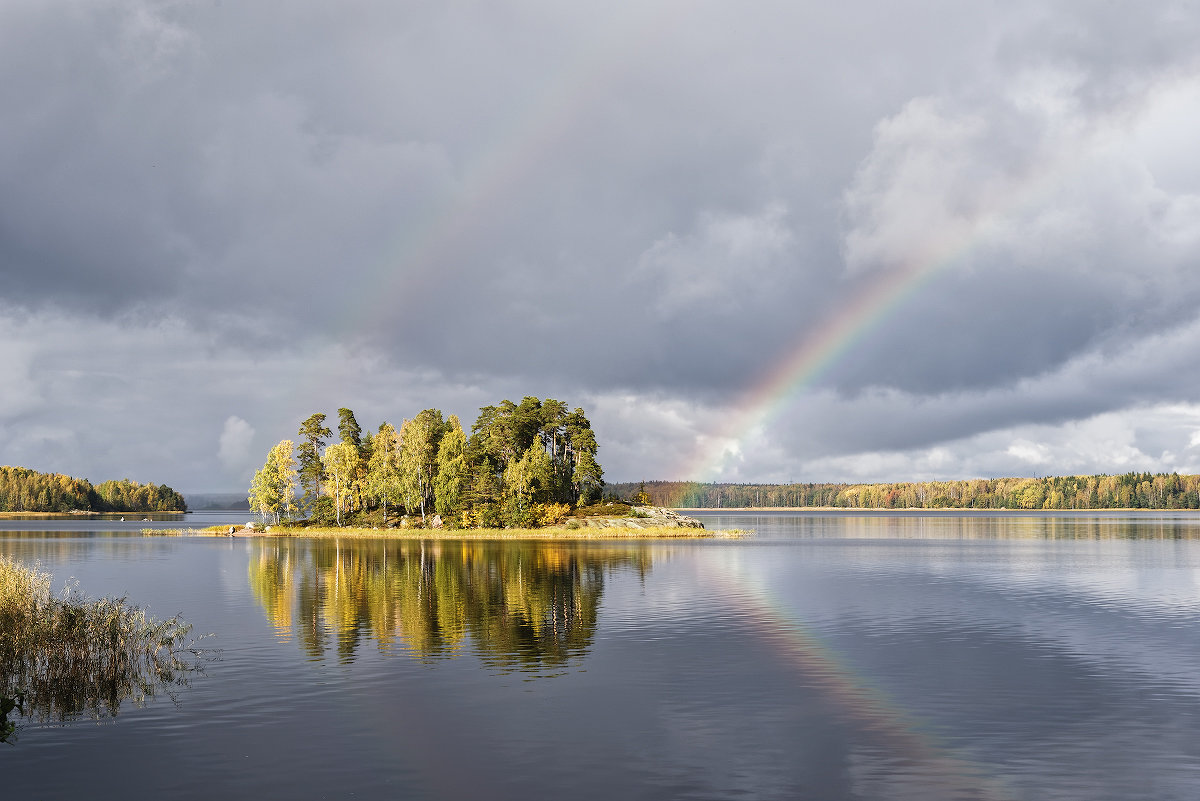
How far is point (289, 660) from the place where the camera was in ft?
119

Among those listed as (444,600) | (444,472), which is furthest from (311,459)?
(444,600)

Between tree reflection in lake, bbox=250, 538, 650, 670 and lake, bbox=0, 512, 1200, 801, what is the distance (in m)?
0.37

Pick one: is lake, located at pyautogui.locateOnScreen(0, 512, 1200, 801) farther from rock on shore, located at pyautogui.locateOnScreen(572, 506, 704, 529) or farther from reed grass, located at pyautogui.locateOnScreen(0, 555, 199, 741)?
rock on shore, located at pyautogui.locateOnScreen(572, 506, 704, 529)

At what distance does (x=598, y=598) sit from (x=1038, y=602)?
2876 centimetres

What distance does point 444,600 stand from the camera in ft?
189

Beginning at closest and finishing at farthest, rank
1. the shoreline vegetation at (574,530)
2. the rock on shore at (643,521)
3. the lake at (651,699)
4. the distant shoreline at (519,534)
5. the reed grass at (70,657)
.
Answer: the lake at (651,699)
the reed grass at (70,657)
the distant shoreline at (519,534)
the shoreline vegetation at (574,530)
the rock on shore at (643,521)

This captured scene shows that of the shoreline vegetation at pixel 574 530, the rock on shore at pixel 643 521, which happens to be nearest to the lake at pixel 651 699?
the shoreline vegetation at pixel 574 530

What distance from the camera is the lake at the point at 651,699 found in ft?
69.8

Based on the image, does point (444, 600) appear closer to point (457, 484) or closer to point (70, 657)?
point (70, 657)

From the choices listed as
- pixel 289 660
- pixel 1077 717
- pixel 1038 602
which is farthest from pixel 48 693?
pixel 1038 602

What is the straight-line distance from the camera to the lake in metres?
21.3

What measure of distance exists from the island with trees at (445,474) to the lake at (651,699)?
321 ft

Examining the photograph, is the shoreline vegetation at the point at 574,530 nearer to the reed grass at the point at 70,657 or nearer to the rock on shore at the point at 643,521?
the rock on shore at the point at 643,521

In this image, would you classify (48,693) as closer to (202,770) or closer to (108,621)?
(108,621)
